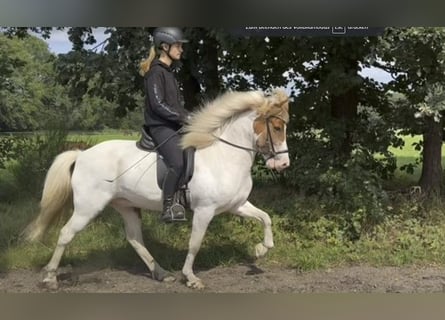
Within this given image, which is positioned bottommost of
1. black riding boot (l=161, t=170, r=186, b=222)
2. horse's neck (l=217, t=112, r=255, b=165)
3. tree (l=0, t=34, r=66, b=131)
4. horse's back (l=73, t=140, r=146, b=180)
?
black riding boot (l=161, t=170, r=186, b=222)

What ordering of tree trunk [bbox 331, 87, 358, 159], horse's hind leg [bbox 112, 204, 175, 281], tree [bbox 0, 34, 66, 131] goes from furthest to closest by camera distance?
tree trunk [bbox 331, 87, 358, 159] < tree [bbox 0, 34, 66, 131] < horse's hind leg [bbox 112, 204, 175, 281]

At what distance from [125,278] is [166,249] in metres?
0.50

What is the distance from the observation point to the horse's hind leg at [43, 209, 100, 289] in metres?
4.81

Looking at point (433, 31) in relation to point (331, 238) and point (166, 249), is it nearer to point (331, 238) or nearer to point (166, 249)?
point (331, 238)

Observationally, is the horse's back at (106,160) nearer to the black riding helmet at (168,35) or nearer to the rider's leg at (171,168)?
the rider's leg at (171,168)

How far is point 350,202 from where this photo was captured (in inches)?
231

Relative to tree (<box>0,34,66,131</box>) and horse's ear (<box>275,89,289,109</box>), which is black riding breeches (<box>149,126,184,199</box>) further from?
tree (<box>0,34,66,131</box>)

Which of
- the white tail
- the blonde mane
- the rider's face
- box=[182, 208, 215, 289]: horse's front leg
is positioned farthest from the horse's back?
the rider's face

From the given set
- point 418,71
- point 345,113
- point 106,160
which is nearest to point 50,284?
point 106,160

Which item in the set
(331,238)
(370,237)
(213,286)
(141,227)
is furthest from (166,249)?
(370,237)

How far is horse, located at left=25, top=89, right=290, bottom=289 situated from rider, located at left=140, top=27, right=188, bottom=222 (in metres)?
0.10

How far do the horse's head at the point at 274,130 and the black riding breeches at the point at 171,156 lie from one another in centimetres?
65

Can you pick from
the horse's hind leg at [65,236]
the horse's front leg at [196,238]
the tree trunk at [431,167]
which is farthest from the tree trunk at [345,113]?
the horse's hind leg at [65,236]
